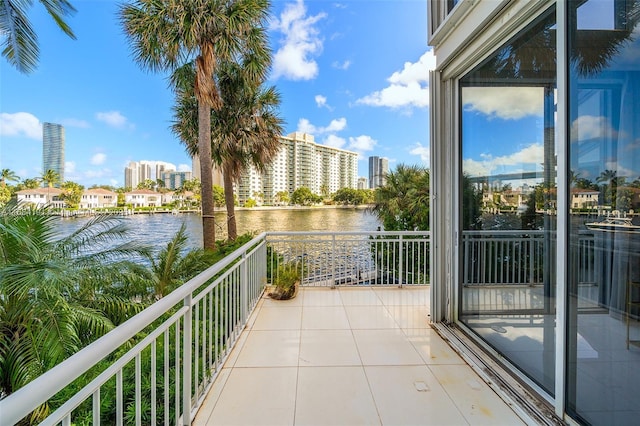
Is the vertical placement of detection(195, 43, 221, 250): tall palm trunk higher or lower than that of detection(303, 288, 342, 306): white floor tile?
higher

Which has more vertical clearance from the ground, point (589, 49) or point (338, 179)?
point (338, 179)

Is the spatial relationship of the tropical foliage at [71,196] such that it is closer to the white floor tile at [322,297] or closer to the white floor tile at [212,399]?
the white floor tile at [322,297]

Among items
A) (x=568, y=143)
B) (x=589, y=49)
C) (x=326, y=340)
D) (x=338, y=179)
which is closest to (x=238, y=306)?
(x=326, y=340)

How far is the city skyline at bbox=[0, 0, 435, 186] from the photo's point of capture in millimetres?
6672

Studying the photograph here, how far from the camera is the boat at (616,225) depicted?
4.01 feet

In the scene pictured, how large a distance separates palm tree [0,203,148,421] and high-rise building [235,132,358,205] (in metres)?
16.2

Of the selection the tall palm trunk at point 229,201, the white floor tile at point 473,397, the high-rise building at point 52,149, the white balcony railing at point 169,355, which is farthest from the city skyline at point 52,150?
the white floor tile at point 473,397

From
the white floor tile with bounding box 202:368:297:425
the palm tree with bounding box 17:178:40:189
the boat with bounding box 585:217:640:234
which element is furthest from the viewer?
the palm tree with bounding box 17:178:40:189

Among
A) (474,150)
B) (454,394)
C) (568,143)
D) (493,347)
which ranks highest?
(474,150)

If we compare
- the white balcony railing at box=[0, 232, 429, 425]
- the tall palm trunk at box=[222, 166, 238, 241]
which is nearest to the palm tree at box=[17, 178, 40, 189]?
the tall palm trunk at box=[222, 166, 238, 241]

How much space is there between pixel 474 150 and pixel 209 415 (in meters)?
2.75

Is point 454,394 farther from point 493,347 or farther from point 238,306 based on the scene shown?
point 238,306

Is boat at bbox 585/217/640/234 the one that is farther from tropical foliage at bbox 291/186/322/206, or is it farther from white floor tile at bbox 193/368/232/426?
tropical foliage at bbox 291/186/322/206

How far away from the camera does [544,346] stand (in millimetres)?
1722
